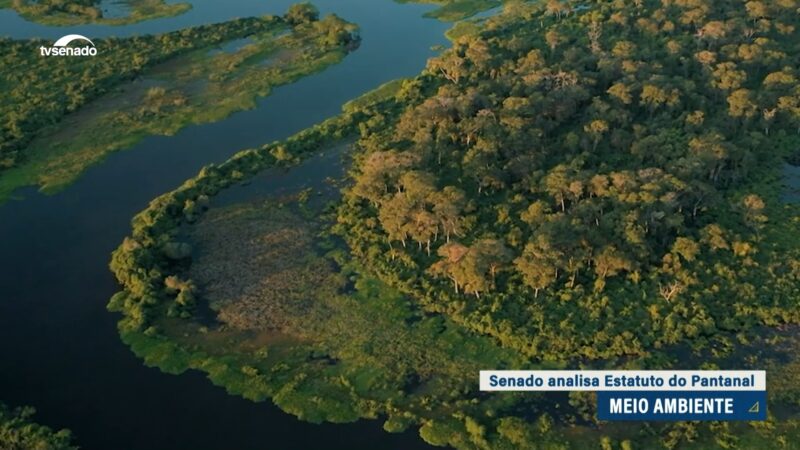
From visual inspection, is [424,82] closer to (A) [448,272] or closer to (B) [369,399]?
(A) [448,272]

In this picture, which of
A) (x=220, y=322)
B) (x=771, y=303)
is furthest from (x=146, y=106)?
(x=771, y=303)

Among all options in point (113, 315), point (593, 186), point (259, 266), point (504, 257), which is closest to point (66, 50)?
point (113, 315)

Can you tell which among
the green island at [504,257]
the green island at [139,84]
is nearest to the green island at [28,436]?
the green island at [504,257]

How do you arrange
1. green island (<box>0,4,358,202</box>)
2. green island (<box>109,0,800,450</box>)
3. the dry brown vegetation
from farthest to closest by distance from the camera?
green island (<box>0,4,358,202</box>) → the dry brown vegetation → green island (<box>109,0,800,450</box>)

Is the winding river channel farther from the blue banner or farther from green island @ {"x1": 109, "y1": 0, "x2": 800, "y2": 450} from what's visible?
the blue banner

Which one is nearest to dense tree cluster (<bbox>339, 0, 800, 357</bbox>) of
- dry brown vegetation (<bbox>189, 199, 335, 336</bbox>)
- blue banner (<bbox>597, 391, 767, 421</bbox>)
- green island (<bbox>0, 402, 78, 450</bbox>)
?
blue banner (<bbox>597, 391, 767, 421</bbox>)

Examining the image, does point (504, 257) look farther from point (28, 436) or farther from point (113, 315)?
point (28, 436)

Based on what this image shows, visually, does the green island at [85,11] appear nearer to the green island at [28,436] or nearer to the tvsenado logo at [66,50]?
the tvsenado logo at [66,50]
